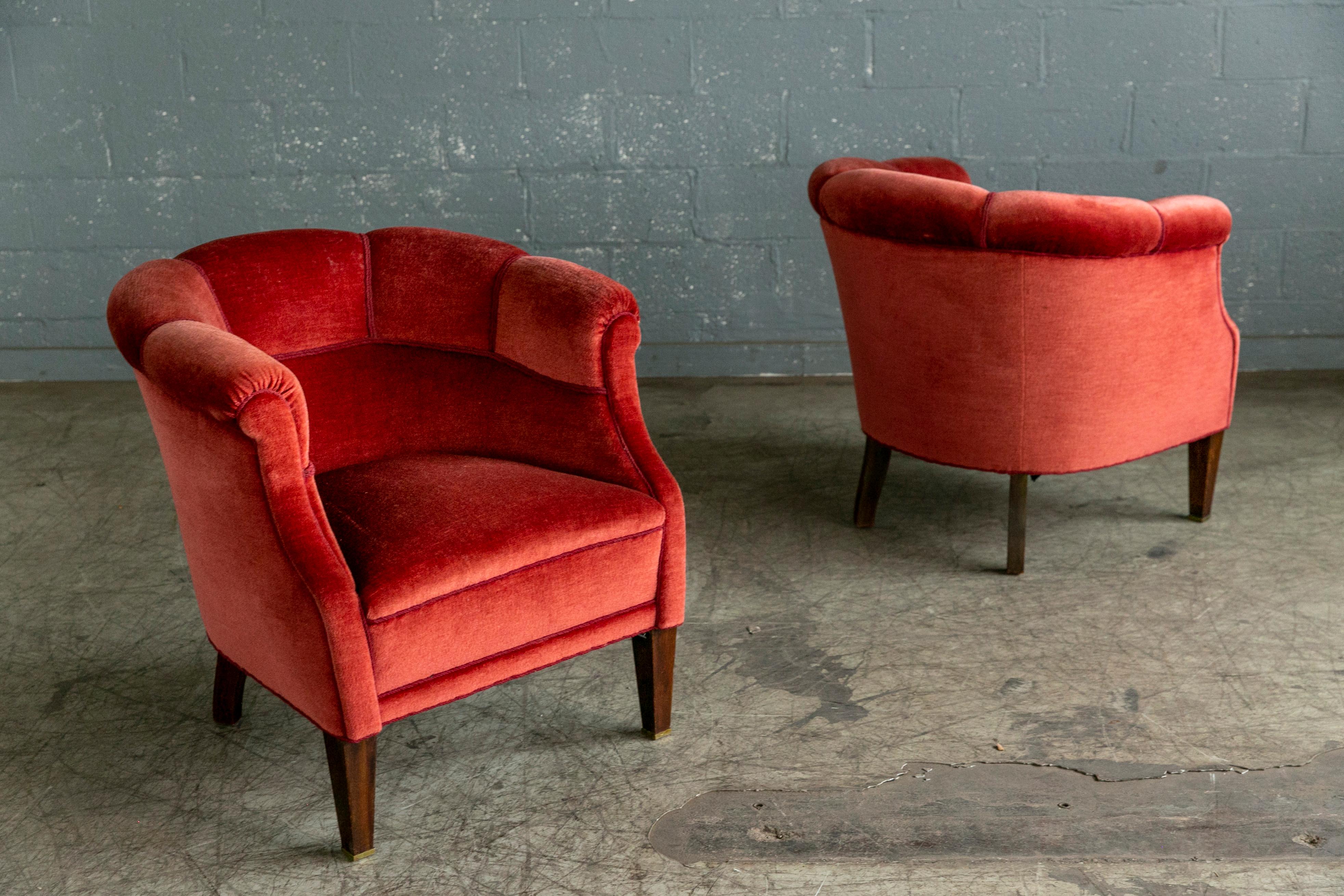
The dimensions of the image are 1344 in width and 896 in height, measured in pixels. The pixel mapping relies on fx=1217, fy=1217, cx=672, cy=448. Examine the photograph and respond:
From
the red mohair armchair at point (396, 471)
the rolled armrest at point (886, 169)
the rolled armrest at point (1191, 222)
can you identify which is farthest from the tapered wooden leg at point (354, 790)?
the rolled armrest at point (1191, 222)

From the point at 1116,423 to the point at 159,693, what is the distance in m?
1.90

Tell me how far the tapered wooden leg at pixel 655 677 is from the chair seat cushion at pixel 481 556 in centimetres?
8

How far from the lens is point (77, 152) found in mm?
3768

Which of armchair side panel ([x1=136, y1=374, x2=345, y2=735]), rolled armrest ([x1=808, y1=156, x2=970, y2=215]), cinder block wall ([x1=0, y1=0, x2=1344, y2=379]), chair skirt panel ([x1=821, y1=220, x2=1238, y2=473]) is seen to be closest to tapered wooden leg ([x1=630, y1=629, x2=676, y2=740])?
armchair side panel ([x1=136, y1=374, x2=345, y2=735])

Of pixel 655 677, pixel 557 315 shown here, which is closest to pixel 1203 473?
pixel 655 677

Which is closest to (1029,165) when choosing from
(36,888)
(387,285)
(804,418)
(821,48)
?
(821,48)

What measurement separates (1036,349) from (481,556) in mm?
1248

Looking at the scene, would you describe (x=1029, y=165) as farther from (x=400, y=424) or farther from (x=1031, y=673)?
(x=400, y=424)

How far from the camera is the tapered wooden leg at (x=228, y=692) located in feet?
6.50

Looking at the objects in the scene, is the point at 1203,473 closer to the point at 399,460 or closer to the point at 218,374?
the point at 399,460

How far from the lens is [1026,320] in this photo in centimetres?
235

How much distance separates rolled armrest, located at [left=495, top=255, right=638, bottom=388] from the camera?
1.88 metres

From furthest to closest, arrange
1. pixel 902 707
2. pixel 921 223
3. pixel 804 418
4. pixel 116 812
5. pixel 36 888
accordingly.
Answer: pixel 804 418 < pixel 921 223 < pixel 902 707 < pixel 116 812 < pixel 36 888

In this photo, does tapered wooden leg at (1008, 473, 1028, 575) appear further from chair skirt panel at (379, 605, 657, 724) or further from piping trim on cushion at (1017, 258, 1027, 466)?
chair skirt panel at (379, 605, 657, 724)
